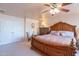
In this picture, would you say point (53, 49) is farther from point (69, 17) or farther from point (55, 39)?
point (69, 17)

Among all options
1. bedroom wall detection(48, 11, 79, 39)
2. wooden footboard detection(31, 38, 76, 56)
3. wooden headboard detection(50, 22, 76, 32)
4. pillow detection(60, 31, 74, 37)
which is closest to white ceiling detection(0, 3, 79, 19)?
bedroom wall detection(48, 11, 79, 39)

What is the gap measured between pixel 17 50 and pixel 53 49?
24.9 inches

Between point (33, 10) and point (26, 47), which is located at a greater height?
point (33, 10)

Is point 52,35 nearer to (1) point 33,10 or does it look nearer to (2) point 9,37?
(1) point 33,10

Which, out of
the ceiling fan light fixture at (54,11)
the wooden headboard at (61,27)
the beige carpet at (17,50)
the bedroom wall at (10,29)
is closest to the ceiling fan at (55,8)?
the ceiling fan light fixture at (54,11)

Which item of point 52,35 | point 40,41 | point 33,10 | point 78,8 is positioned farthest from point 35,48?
point 78,8

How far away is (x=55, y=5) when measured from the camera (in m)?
2.12

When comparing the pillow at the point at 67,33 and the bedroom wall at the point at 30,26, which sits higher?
the bedroom wall at the point at 30,26

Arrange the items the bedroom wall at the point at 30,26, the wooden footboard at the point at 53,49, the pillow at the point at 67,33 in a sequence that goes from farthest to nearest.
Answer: the bedroom wall at the point at 30,26 → the pillow at the point at 67,33 → the wooden footboard at the point at 53,49

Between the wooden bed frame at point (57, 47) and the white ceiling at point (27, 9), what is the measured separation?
0.71 feet

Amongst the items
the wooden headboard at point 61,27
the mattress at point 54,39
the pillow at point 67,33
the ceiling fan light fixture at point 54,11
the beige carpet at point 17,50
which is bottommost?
the beige carpet at point 17,50

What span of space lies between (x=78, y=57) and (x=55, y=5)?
3.21ft

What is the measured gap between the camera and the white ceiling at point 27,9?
2117mm

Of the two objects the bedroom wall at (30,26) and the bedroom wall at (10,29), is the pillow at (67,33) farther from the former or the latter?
the bedroom wall at (10,29)
